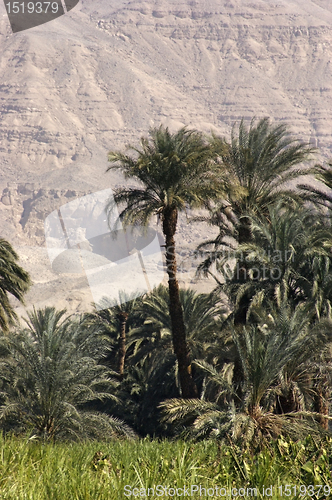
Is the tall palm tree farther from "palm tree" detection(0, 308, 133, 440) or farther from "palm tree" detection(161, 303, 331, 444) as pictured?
"palm tree" detection(161, 303, 331, 444)

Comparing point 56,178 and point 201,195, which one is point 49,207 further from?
point 201,195

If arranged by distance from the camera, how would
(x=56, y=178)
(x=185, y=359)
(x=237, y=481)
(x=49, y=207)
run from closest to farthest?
(x=237, y=481), (x=185, y=359), (x=49, y=207), (x=56, y=178)

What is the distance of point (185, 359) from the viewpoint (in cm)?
1511

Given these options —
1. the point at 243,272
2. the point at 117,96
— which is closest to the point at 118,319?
the point at 243,272

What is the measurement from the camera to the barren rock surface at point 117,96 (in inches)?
5901

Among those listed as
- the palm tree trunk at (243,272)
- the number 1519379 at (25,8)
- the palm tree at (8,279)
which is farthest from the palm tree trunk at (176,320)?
the number 1519379 at (25,8)

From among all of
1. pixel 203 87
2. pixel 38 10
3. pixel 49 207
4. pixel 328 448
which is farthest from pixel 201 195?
pixel 38 10

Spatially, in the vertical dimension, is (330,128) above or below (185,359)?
below

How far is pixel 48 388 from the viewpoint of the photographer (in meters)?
13.0

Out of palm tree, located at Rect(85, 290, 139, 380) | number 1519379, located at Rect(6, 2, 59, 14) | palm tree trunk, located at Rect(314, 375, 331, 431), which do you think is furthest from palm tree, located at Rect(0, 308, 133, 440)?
number 1519379, located at Rect(6, 2, 59, 14)

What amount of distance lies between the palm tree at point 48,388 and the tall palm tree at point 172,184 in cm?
271

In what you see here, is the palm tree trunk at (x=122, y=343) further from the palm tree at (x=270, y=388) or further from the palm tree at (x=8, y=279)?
the palm tree at (x=270, y=388)

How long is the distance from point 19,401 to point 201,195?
6.68m

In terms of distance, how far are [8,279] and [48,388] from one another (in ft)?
10.4
